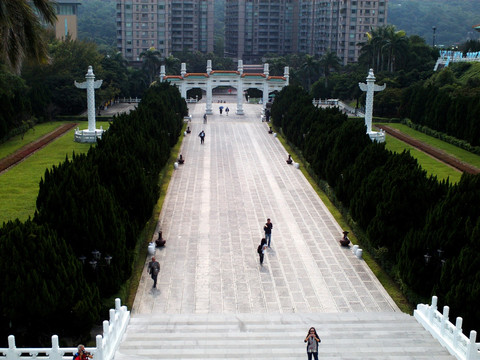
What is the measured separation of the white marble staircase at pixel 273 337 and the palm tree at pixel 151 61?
2993 inches

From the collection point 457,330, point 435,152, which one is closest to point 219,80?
point 435,152

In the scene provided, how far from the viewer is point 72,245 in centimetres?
1970

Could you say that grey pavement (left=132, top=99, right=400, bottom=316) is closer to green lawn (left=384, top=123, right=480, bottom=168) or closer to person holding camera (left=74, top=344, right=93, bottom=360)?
person holding camera (left=74, top=344, right=93, bottom=360)

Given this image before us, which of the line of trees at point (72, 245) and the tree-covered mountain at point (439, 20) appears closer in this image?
the line of trees at point (72, 245)

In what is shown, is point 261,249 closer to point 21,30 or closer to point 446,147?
point 21,30

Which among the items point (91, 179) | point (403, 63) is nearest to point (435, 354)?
point (91, 179)

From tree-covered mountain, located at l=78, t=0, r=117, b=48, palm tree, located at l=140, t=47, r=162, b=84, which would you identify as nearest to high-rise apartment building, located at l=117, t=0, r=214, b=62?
palm tree, located at l=140, t=47, r=162, b=84

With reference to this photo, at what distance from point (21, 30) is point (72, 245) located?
296 inches

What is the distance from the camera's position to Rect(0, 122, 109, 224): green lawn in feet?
96.4

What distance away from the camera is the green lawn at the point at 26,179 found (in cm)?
2939

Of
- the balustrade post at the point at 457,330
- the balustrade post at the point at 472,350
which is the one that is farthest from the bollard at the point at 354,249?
the balustrade post at the point at 472,350

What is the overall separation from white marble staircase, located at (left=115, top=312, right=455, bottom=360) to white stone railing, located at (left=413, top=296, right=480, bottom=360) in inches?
9.4

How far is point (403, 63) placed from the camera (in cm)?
8744

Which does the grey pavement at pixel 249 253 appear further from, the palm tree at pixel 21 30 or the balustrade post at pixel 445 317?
the palm tree at pixel 21 30
